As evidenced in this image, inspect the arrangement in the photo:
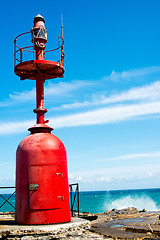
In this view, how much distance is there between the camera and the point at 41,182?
10125 millimetres

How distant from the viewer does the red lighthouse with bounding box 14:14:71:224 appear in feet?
32.8

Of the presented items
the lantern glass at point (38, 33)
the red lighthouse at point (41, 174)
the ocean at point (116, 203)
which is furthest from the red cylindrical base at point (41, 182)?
the ocean at point (116, 203)

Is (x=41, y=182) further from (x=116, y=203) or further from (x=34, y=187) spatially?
(x=116, y=203)

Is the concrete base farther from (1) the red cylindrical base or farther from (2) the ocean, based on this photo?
(2) the ocean

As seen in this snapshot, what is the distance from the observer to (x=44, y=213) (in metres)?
9.94

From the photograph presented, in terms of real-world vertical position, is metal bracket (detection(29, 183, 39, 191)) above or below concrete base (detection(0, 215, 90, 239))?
above

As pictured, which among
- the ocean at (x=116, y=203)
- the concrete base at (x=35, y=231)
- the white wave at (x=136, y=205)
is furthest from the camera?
the ocean at (x=116, y=203)

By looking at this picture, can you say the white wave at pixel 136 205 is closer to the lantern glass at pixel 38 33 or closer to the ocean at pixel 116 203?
the ocean at pixel 116 203

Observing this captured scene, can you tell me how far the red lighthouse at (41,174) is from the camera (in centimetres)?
998

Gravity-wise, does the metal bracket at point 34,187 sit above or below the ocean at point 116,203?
above

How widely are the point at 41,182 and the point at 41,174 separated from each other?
0.29 meters

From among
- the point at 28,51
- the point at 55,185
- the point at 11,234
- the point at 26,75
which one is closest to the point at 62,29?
the point at 28,51

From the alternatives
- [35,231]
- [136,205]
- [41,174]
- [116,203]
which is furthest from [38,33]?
[116,203]

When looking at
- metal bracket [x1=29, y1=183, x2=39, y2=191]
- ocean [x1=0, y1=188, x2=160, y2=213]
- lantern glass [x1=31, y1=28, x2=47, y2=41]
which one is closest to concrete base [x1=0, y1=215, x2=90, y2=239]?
metal bracket [x1=29, y1=183, x2=39, y2=191]
